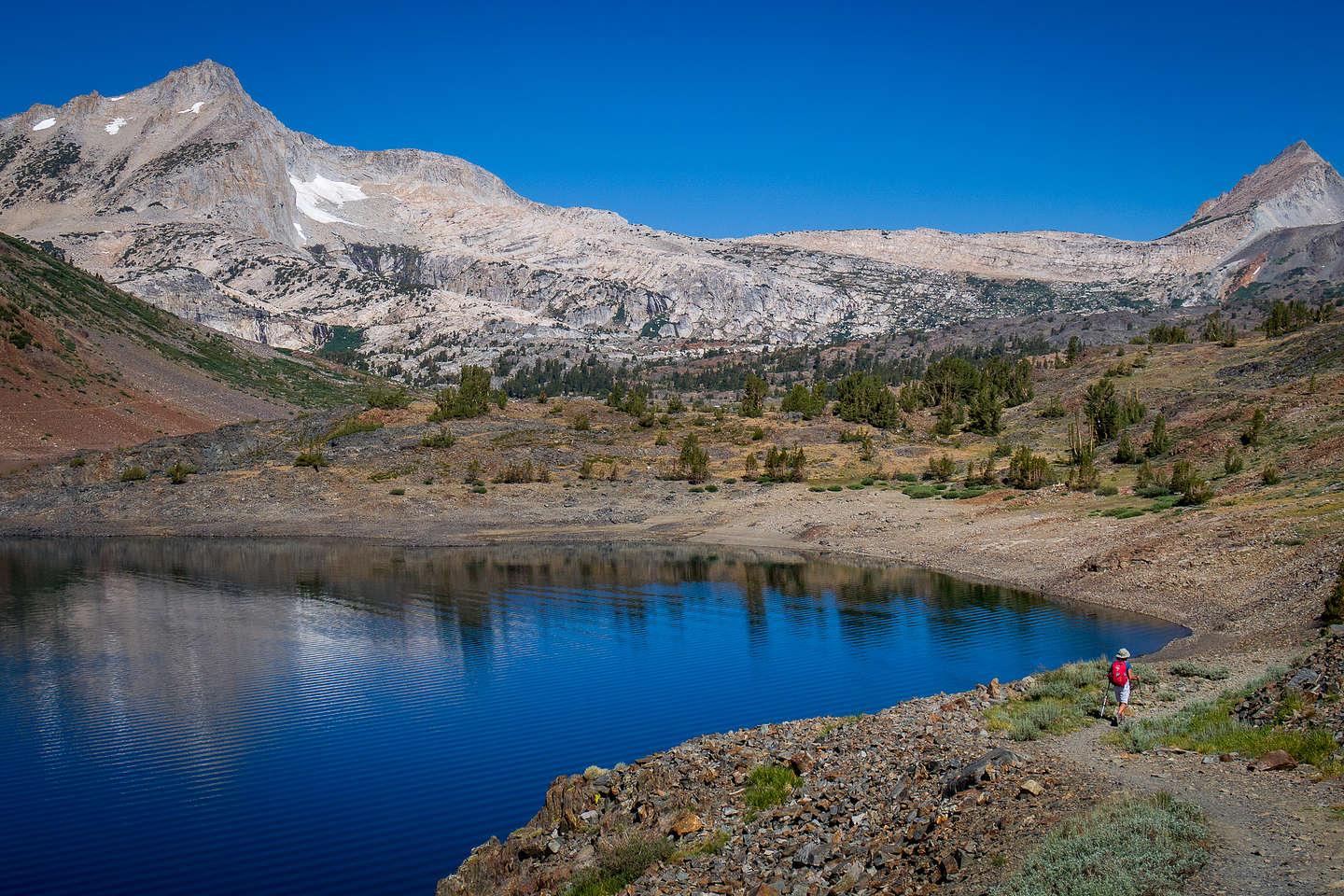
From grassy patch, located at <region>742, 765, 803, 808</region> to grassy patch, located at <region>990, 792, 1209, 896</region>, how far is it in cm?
462

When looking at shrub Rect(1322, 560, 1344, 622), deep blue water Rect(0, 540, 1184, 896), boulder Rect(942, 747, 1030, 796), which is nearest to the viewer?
boulder Rect(942, 747, 1030, 796)

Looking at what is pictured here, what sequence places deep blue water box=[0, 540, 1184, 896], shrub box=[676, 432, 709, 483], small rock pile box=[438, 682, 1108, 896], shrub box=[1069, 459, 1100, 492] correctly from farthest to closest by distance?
shrub box=[676, 432, 709, 483], shrub box=[1069, 459, 1100, 492], deep blue water box=[0, 540, 1184, 896], small rock pile box=[438, 682, 1108, 896]

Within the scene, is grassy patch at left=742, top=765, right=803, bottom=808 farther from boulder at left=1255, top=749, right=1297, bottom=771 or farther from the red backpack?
boulder at left=1255, top=749, right=1297, bottom=771

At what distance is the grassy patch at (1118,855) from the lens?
866 cm

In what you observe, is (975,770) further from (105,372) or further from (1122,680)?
(105,372)

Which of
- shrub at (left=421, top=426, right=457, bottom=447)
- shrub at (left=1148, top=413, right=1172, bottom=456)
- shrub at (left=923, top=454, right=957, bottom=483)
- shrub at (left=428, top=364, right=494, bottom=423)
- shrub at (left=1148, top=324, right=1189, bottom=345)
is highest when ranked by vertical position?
shrub at (left=1148, top=324, right=1189, bottom=345)

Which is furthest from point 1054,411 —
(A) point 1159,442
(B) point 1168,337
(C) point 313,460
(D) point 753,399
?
(C) point 313,460

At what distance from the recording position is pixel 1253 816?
10.1 m

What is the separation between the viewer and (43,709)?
22.2 metres

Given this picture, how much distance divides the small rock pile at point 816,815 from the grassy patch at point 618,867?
0.13 m

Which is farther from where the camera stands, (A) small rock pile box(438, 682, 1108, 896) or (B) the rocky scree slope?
(B) the rocky scree slope

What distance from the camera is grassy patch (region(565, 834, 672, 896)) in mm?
12117

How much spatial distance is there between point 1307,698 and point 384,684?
21.1 metres

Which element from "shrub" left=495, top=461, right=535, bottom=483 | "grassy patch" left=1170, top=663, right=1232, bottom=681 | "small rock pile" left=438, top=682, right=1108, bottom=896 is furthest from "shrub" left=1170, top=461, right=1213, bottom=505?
"shrub" left=495, top=461, right=535, bottom=483
